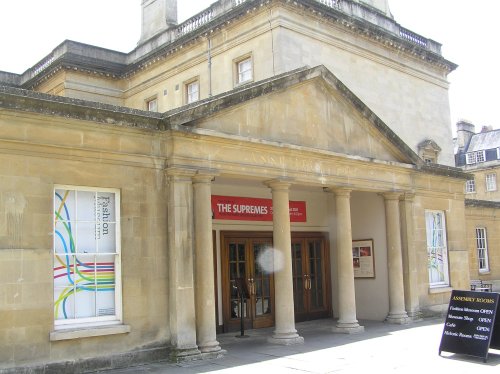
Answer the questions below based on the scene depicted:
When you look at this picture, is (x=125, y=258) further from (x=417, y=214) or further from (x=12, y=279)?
(x=417, y=214)

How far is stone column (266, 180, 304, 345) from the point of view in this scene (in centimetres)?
1141

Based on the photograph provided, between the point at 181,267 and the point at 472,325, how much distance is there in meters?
5.11

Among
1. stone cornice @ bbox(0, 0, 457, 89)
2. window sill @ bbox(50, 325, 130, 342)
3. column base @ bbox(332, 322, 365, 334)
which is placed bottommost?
column base @ bbox(332, 322, 365, 334)

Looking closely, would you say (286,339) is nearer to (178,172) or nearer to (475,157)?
(178,172)

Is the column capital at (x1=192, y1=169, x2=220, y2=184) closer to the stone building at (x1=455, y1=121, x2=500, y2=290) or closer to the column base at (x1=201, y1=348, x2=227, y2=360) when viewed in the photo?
the column base at (x1=201, y1=348, x2=227, y2=360)

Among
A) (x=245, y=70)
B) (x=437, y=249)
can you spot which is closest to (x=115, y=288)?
(x=437, y=249)

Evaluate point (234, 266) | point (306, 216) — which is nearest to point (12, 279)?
point (234, 266)

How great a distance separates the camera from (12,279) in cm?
820

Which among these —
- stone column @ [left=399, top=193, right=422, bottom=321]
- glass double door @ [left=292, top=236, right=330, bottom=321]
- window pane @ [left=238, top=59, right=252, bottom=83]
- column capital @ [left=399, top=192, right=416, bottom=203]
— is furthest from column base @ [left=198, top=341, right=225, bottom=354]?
window pane @ [left=238, top=59, right=252, bottom=83]

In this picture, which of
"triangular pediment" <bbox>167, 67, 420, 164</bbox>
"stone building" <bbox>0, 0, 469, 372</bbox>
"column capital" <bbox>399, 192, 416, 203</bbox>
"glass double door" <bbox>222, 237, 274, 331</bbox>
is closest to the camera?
"stone building" <bbox>0, 0, 469, 372</bbox>

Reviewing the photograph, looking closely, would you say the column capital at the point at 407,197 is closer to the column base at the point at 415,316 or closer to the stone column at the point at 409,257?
the stone column at the point at 409,257

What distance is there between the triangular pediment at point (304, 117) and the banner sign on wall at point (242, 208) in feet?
8.23

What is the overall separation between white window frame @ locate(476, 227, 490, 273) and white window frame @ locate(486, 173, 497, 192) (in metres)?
24.8

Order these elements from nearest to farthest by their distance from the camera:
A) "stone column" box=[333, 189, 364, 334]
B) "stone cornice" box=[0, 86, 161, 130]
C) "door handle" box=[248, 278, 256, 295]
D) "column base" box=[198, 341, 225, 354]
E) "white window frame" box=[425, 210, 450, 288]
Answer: "stone cornice" box=[0, 86, 161, 130]
"column base" box=[198, 341, 225, 354]
"stone column" box=[333, 189, 364, 334]
"door handle" box=[248, 278, 256, 295]
"white window frame" box=[425, 210, 450, 288]
